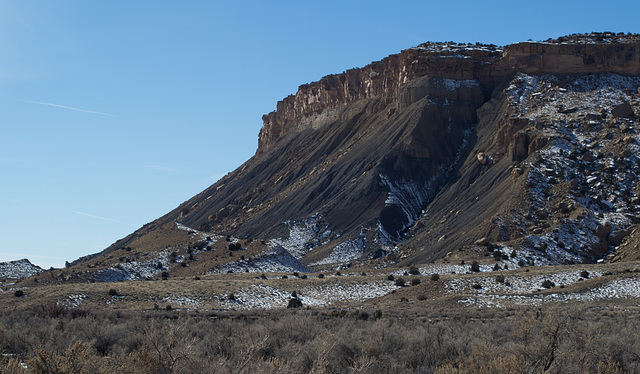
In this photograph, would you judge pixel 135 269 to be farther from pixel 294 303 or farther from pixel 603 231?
pixel 603 231

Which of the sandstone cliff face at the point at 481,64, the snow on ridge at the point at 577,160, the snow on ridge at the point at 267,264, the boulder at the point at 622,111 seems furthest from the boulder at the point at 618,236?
the sandstone cliff face at the point at 481,64

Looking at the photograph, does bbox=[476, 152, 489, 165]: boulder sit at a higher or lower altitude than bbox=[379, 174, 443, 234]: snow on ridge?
higher

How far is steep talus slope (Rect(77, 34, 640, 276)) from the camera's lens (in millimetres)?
65375

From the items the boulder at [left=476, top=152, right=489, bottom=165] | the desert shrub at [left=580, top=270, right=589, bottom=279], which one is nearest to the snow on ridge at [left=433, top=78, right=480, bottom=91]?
the boulder at [left=476, top=152, right=489, bottom=165]

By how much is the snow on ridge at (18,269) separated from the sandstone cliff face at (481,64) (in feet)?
190

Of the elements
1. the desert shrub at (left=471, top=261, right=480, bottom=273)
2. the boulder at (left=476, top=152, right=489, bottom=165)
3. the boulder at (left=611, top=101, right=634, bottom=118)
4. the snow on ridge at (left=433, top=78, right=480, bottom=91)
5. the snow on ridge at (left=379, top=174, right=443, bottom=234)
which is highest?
the snow on ridge at (left=433, top=78, right=480, bottom=91)

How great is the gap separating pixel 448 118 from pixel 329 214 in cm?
2333

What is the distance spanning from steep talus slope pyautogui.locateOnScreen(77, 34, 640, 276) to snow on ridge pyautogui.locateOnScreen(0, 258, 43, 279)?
34.1ft

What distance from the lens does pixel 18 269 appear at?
67.9 m

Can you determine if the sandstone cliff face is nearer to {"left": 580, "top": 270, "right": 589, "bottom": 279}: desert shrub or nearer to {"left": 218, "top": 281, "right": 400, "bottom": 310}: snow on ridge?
{"left": 580, "top": 270, "right": 589, "bottom": 279}: desert shrub

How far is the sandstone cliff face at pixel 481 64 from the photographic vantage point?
90812 mm

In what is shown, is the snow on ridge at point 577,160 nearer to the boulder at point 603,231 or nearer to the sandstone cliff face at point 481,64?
the boulder at point 603,231

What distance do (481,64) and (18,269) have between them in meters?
68.6

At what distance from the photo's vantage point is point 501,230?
62438 mm
